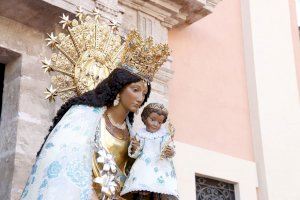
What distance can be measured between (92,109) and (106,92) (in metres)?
0.11

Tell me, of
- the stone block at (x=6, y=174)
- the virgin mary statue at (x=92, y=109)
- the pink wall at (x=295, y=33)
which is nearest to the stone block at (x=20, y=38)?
the stone block at (x=6, y=174)

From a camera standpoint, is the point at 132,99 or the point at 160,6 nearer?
the point at 132,99

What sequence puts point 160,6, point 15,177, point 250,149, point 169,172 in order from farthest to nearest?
point 250,149 → point 160,6 → point 15,177 → point 169,172

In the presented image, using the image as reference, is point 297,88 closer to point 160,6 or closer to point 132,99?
point 160,6

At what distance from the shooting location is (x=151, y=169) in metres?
3.26

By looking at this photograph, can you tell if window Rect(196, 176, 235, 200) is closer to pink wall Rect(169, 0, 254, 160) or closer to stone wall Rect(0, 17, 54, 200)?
pink wall Rect(169, 0, 254, 160)

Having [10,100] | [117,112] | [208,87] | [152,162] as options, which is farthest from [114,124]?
[208,87]

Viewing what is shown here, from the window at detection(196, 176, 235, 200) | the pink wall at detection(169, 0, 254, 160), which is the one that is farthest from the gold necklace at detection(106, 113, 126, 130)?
the window at detection(196, 176, 235, 200)

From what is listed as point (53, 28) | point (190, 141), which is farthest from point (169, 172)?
point (190, 141)

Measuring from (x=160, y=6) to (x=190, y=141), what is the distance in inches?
41.3

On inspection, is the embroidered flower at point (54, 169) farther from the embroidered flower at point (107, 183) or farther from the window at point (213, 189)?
the window at point (213, 189)

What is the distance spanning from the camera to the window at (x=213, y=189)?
544cm

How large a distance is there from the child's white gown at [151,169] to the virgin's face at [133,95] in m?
0.14

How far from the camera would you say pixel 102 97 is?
10.9ft
